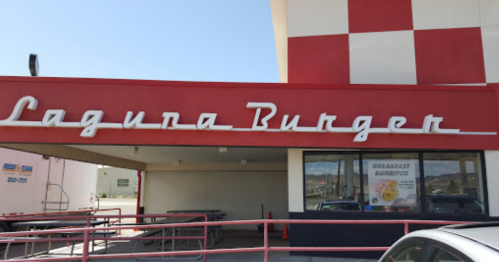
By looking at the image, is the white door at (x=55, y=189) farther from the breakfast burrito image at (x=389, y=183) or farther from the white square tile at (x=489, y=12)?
the white square tile at (x=489, y=12)

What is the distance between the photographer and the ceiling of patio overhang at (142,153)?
9.12 m

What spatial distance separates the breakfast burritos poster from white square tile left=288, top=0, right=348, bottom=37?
139 inches

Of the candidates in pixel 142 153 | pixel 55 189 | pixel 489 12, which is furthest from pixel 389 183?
pixel 55 189

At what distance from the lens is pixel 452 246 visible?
233 cm

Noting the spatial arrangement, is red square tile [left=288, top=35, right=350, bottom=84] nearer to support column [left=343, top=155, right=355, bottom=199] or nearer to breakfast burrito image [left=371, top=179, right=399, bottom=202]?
support column [left=343, top=155, right=355, bottom=199]

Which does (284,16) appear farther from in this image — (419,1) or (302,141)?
(302,141)

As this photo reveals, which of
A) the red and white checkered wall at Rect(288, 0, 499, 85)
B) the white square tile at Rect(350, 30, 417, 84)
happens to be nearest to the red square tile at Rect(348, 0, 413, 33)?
the red and white checkered wall at Rect(288, 0, 499, 85)

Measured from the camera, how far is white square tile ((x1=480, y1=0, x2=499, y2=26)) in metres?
8.98

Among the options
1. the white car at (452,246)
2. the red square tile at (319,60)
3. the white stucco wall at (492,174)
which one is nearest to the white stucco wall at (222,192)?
the red square tile at (319,60)

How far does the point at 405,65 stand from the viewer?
9.13 metres

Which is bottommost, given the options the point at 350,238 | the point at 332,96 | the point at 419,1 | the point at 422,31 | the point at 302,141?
the point at 350,238

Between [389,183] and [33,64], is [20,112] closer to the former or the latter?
[33,64]

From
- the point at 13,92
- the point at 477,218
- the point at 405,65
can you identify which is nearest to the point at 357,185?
the point at 477,218

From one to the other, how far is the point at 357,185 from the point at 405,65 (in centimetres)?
325
